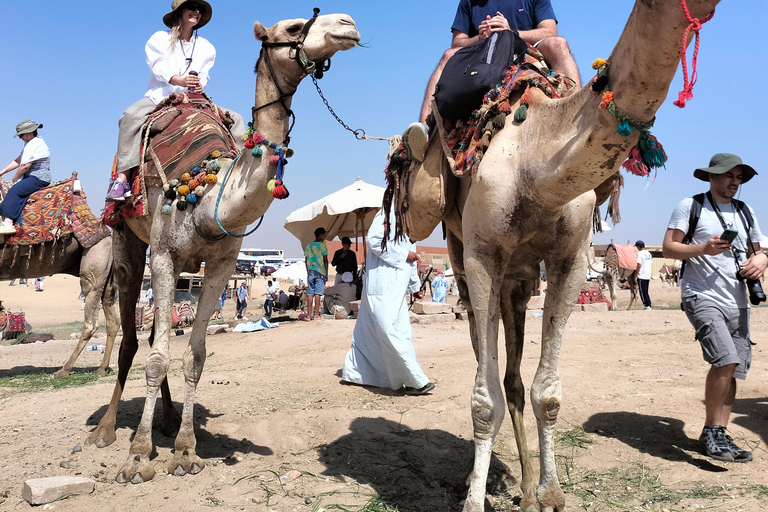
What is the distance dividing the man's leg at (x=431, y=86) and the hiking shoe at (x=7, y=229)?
6.62m

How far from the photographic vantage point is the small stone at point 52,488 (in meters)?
3.62

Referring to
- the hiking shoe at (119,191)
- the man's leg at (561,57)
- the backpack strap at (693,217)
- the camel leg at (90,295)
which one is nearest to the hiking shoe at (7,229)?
the camel leg at (90,295)

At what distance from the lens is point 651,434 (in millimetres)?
5102

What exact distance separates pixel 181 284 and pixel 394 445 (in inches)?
952

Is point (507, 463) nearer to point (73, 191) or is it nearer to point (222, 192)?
point (222, 192)

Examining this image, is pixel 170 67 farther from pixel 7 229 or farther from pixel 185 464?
pixel 7 229

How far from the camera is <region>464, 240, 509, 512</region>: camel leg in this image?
3.15 meters

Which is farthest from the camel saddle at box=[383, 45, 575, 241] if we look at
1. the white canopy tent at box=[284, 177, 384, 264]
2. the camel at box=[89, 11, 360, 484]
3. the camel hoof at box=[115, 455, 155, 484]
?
the white canopy tent at box=[284, 177, 384, 264]

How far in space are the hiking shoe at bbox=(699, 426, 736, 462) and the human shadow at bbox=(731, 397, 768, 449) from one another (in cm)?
57

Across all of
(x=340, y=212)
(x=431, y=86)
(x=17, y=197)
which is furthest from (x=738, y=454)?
(x=340, y=212)

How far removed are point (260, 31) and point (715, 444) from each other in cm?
441

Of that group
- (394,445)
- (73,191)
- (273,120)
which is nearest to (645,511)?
(394,445)

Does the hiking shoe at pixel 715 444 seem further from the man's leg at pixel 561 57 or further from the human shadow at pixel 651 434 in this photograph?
the man's leg at pixel 561 57

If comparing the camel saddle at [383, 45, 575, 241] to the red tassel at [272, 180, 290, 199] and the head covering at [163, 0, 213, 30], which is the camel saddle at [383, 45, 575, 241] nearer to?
the red tassel at [272, 180, 290, 199]
